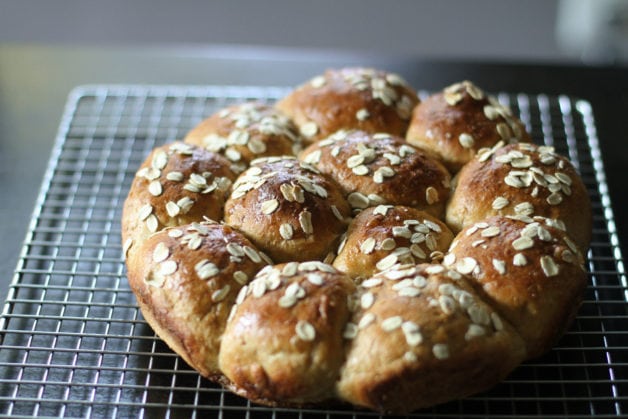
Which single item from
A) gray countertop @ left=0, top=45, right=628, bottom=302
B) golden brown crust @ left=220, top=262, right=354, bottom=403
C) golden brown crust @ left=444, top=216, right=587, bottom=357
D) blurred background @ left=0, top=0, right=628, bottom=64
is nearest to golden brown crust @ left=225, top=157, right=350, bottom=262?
golden brown crust @ left=220, top=262, right=354, bottom=403

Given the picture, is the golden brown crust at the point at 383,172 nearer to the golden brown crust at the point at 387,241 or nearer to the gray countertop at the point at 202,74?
the golden brown crust at the point at 387,241

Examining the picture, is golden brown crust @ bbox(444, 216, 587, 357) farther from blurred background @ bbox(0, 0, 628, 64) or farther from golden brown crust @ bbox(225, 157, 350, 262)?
blurred background @ bbox(0, 0, 628, 64)

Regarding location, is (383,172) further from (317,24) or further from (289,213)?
(317,24)

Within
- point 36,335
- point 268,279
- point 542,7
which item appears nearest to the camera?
point 268,279

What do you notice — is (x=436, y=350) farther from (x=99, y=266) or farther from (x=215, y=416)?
(x=99, y=266)

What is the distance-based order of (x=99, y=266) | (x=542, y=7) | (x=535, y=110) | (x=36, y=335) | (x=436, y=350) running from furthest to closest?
(x=542, y=7) < (x=535, y=110) < (x=99, y=266) < (x=36, y=335) < (x=436, y=350)

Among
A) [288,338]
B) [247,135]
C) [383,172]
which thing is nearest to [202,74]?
[247,135]

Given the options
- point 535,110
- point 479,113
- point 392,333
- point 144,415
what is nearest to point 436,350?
point 392,333
